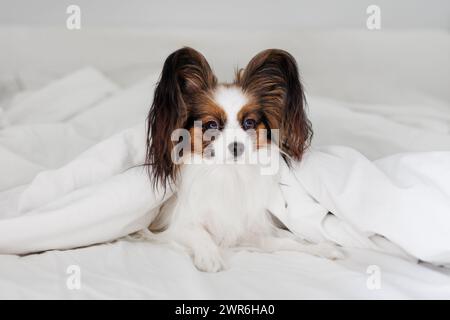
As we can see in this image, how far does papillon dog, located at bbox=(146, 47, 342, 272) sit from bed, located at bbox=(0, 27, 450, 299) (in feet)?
0.35

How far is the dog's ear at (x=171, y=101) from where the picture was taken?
70.8 inches

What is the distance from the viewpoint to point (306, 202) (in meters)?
2.04

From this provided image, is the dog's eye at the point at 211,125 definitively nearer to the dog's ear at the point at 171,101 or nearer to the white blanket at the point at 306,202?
the dog's ear at the point at 171,101

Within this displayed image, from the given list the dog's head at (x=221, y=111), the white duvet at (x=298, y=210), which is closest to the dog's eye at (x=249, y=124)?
the dog's head at (x=221, y=111)

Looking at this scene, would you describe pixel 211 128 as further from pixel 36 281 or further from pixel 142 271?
pixel 36 281

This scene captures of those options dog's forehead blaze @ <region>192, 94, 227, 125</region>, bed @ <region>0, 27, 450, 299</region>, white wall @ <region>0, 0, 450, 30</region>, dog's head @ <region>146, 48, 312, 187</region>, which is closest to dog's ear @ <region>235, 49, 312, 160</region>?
dog's head @ <region>146, 48, 312, 187</region>

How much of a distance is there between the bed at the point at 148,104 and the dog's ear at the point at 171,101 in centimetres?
28

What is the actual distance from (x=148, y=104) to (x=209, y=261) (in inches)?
54.7

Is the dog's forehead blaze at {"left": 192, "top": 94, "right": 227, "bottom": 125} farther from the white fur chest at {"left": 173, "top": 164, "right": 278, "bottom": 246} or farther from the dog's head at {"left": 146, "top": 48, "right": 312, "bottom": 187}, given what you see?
the white fur chest at {"left": 173, "top": 164, "right": 278, "bottom": 246}

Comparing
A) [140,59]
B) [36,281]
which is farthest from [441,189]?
[140,59]

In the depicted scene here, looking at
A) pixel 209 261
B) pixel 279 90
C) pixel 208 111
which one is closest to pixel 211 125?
pixel 208 111

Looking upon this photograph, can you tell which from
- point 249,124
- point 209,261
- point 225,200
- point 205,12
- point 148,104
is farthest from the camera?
point 205,12

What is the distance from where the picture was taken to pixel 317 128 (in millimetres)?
2865

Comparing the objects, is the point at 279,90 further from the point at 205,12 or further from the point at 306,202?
the point at 205,12
